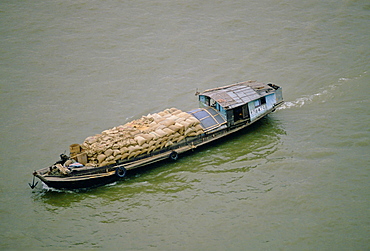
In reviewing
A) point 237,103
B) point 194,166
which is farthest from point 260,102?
point 194,166

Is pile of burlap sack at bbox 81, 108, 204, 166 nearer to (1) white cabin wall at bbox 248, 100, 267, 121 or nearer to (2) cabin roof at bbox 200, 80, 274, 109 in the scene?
(2) cabin roof at bbox 200, 80, 274, 109

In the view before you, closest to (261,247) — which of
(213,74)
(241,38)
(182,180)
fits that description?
(182,180)

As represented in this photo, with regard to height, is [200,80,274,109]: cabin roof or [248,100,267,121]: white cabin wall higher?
[200,80,274,109]: cabin roof

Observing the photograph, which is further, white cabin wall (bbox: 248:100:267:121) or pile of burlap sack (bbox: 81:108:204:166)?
white cabin wall (bbox: 248:100:267:121)

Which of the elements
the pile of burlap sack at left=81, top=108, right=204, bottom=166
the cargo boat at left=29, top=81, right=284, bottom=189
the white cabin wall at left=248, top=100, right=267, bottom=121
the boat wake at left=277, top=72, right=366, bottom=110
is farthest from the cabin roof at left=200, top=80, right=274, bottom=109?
the boat wake at left=277, top=72, right=366, bottom=110

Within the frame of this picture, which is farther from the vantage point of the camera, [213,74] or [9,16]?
[9,16]

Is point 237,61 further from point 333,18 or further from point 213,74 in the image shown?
point 333,18

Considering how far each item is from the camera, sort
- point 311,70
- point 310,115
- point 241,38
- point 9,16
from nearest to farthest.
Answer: point 310,115 → point 311,70 → point 241,38 → point 9,16
